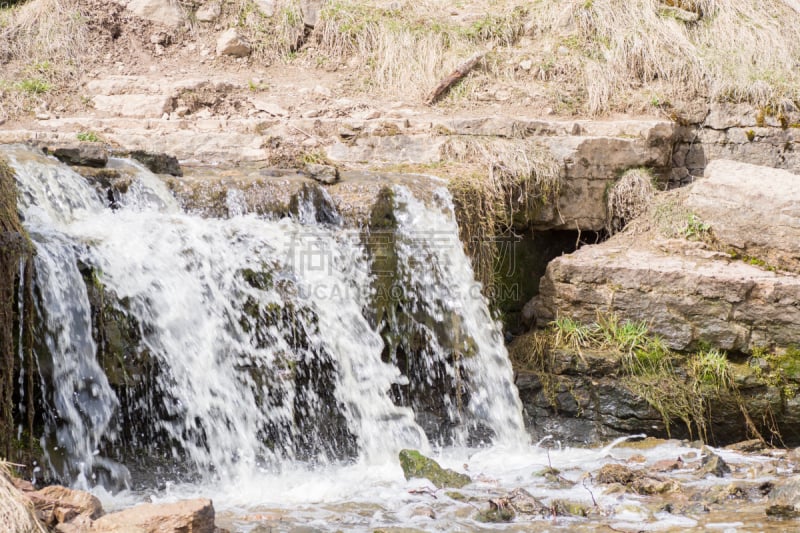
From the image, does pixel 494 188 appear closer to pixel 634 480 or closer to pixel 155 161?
pixel 155 161

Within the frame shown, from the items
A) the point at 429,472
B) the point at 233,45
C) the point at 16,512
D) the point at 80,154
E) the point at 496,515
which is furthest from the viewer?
the point at 233,45

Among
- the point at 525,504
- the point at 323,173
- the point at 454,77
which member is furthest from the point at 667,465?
the point at 454,77

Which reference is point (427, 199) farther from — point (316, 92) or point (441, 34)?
point (441, 34)

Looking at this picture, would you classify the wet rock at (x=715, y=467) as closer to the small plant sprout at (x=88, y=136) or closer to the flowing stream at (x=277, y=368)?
the flowing stream at (x=277, y=368)

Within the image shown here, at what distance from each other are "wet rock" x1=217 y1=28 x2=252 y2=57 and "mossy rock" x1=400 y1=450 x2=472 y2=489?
19.7 ft

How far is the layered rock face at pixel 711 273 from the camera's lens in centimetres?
615

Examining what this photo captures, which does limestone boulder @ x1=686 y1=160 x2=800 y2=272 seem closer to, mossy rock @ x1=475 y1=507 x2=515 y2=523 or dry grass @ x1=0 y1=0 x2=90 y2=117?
mossy rock @ x1=475 y1=507 x2=515 y2=523

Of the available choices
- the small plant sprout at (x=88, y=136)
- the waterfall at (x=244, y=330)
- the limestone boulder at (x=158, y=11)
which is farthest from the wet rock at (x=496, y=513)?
the limestone boulder at (x=158, y=11)

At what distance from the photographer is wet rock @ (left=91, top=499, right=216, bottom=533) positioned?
132 inches

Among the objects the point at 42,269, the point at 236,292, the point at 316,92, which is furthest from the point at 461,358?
the point at 316,92

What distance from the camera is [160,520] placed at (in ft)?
11.1

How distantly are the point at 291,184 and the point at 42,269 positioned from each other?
1.91 metres

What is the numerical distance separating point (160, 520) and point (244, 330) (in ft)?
6.54

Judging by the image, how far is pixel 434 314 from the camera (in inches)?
239
